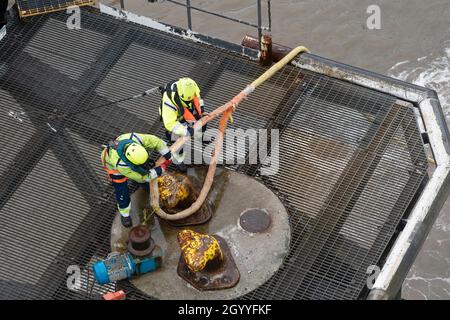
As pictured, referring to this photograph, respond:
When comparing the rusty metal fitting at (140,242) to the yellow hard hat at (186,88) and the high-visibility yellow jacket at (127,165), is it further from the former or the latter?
the yellow hard hat at (186,88)

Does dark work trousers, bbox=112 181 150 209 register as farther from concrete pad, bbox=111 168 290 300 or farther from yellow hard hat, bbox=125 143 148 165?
yellow hard hat, bbox=125 143 148 165

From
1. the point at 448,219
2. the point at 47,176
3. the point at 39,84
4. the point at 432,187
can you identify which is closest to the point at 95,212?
the point at 47,176

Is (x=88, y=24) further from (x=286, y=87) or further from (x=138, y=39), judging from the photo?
(x=286, y=87)

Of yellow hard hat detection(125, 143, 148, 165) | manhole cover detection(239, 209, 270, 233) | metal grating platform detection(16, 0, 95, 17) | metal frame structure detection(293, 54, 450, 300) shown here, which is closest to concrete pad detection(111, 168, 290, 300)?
manhole cover detection(239, 209, 270, 233)

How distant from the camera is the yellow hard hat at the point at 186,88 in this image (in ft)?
40.5

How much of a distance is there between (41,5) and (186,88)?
4.11 metres

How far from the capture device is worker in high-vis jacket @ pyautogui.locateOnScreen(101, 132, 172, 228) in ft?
38.4

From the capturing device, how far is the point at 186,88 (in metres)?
12.4

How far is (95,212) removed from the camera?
1266cm

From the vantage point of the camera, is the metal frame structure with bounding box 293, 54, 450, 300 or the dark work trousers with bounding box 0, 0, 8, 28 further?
the dark work trousers with bounding box 0, 0, 8, 28

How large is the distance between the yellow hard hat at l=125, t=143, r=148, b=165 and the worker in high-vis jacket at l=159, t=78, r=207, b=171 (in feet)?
2.83

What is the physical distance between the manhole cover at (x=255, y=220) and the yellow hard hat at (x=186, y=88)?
185cm

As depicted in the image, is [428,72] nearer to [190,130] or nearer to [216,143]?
[216,143]

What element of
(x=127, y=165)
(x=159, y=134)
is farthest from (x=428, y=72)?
(x=127, y=165)
